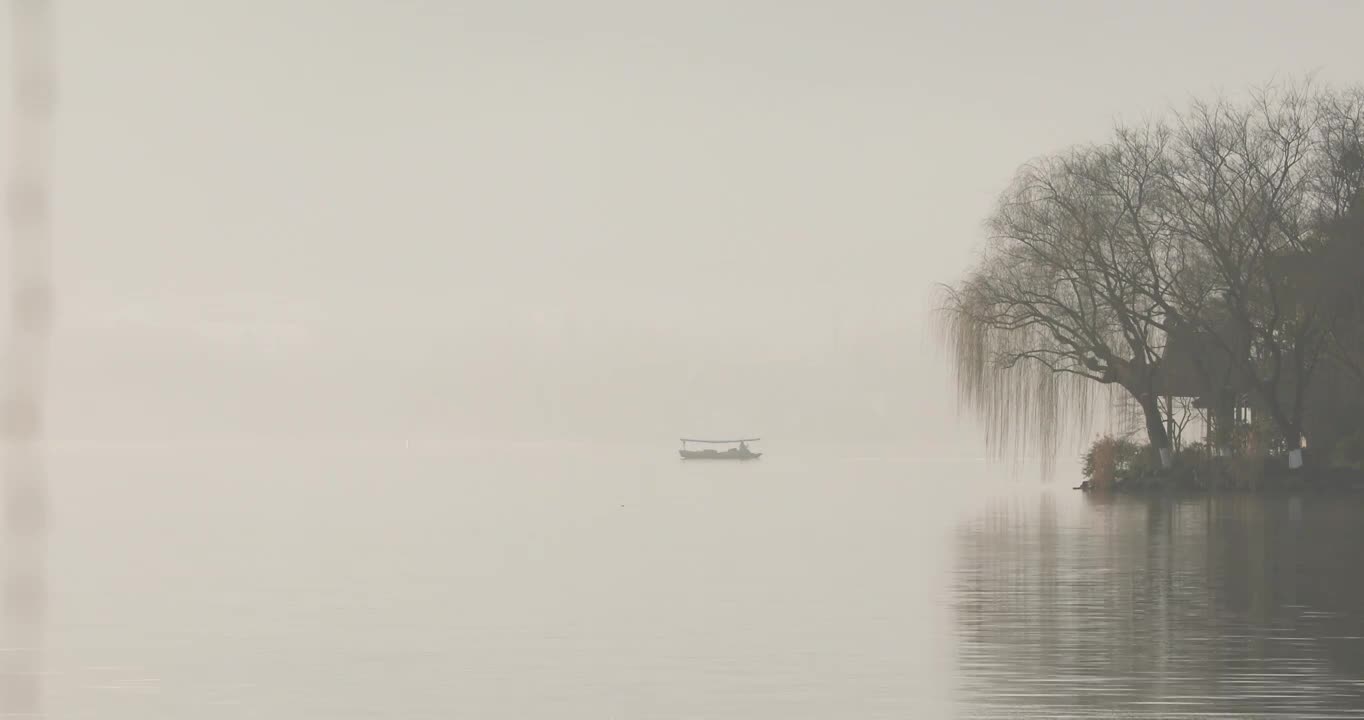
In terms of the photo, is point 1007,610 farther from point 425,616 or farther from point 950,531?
point 950,531

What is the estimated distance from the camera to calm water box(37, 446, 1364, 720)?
9742 mm

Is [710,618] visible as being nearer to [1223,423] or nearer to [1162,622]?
[1162,622]

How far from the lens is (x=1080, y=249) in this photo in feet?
140

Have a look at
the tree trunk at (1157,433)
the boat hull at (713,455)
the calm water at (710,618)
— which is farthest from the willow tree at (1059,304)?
the boat hull at (713,455)

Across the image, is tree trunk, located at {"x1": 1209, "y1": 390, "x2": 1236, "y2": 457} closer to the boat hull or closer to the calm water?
the calm water

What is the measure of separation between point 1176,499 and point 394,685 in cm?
3162

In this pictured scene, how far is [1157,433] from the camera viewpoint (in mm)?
44406

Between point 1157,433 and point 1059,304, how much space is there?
15.4 feet

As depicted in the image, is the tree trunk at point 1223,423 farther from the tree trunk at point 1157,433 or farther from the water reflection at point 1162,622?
the water reflection at point 1162,622

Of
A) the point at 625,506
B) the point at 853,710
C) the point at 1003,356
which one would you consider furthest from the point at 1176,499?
the point at 853,710

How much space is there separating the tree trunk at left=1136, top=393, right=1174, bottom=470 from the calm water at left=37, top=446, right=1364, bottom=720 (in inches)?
539

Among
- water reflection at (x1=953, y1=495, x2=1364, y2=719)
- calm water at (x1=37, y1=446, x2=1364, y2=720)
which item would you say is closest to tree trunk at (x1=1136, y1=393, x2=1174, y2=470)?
calm water at (x1=37, y1=446, x2=1364, y2=720)

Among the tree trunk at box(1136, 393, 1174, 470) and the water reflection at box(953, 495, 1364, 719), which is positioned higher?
the tree trunk at box(1136, 393, 1174, 470)

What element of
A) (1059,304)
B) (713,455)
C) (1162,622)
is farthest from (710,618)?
(713,455)
